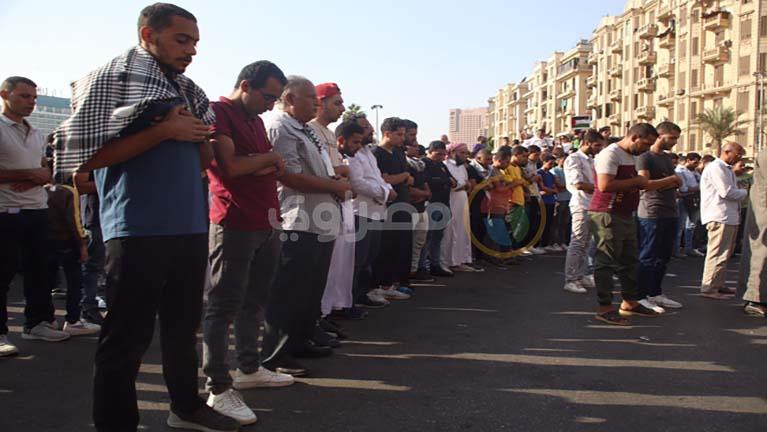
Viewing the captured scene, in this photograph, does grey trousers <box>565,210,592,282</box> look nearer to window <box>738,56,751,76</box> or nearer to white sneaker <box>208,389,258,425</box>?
white sneaker <box>208,389,258,425</box>

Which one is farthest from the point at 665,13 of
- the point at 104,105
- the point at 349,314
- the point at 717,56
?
the point at 104,105

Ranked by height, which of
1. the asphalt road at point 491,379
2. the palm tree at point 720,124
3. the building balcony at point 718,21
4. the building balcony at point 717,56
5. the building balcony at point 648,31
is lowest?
the asphalt road at point 491,379

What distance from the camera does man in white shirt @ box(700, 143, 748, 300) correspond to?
7.67 metres

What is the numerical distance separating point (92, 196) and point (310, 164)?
114 inches

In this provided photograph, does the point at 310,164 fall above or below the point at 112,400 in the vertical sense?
above

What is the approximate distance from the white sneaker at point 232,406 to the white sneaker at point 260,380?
501 millimetres

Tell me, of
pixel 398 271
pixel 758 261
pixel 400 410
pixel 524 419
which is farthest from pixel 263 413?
pixel 758 261

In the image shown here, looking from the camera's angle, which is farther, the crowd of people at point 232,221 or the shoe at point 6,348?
the shoe at point 6,348

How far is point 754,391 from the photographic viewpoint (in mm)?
4160

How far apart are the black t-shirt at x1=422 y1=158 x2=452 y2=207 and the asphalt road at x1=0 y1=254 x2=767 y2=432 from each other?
3.01m

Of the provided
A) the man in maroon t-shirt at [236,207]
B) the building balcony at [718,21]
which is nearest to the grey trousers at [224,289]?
the man in maroon t-shirt at [236,207]

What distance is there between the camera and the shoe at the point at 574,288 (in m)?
8.02

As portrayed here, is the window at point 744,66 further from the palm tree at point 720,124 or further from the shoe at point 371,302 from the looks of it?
the shoe at point 371,302

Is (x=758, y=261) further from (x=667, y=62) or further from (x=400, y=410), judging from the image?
(x=667, y=62)
